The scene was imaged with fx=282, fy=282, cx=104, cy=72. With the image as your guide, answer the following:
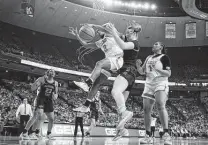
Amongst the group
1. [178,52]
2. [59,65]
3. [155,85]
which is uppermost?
[178,52]

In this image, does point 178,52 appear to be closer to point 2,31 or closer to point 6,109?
point 2,31

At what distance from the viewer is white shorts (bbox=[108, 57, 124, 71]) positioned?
17.3ft

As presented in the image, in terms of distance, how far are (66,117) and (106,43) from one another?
18.2 m

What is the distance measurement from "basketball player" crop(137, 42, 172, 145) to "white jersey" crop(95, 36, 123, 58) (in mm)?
924

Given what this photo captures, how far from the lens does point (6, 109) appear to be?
18578 mm

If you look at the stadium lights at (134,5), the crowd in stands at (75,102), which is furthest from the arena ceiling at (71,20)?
the crowd in stands at (75,102)

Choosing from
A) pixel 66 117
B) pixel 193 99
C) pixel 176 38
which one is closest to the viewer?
pixel 66 117

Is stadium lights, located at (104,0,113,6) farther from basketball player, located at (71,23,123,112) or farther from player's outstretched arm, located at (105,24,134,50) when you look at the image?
player's outstretched arm, located at (105,24,134,50)

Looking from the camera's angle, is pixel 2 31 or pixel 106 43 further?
pixel 2 31

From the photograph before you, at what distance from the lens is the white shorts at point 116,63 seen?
5262mm

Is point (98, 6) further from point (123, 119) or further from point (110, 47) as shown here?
point (123, 119)

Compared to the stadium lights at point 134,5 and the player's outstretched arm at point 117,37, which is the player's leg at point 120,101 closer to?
the player's outstretched arm at point 117,37

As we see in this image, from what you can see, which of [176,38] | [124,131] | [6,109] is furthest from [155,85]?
[176,38]

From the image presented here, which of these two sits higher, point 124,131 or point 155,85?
point 155,85
